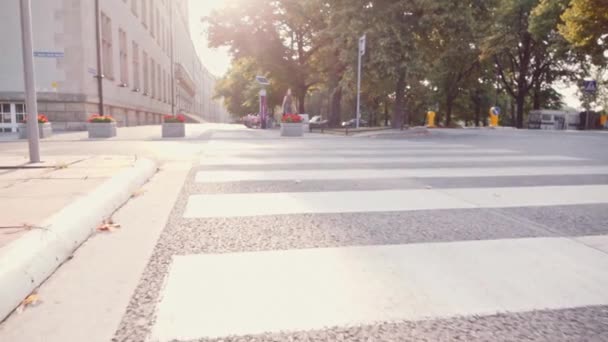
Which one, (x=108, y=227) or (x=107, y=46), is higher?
(x=107, y=46)

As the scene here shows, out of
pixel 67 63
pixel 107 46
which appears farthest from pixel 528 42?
pixel 67 63

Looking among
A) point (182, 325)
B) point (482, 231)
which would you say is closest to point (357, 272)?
point (182, 325)

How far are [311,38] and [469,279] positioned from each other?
2967 centimetres

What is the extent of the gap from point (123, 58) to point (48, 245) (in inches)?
1144

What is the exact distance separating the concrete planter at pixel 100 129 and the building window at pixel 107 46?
437 inches

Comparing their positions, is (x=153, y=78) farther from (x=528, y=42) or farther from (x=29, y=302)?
(x=29, y=302)

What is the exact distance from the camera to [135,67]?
3172cm

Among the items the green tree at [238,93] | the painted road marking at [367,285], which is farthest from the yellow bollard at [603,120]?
the painted road marking at [367,285]

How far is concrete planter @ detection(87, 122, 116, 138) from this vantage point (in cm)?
1441

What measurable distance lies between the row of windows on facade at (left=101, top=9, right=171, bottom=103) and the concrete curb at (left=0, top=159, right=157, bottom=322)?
23.4 meters

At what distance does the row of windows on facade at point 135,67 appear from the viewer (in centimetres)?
2477

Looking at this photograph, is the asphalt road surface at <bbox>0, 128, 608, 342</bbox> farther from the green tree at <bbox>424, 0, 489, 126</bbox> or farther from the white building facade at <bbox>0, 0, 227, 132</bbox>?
the white building facade at <bbox>0, 0, 227, 132</bbox>

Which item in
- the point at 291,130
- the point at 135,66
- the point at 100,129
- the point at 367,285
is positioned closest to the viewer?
the point at 367,285

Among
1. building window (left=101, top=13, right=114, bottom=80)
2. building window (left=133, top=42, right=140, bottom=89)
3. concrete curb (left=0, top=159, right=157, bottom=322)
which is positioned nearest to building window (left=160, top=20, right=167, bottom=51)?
building window (left=133, top=42, right=140, bottom=89)
